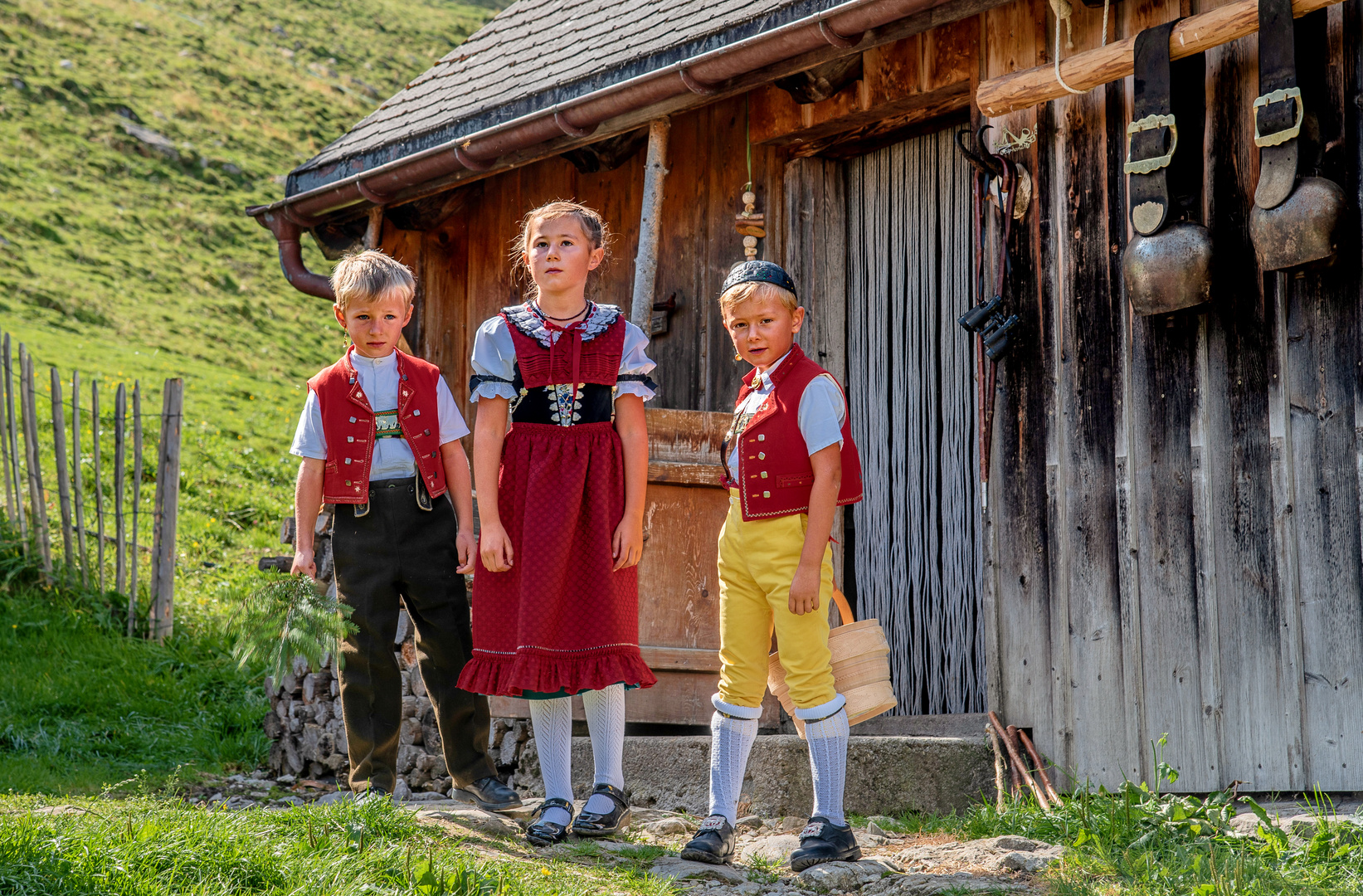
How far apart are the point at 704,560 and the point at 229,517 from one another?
6776 mm

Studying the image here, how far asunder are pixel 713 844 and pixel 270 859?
44.4 inches

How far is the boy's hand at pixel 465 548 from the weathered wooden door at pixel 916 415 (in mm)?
2351

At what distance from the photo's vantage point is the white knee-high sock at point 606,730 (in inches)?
142

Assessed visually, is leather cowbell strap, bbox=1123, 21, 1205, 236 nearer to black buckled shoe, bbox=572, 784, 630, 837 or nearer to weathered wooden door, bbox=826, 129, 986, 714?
weathered wooden door, bbox=826, 129, 986, 714

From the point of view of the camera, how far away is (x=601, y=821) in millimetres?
3504

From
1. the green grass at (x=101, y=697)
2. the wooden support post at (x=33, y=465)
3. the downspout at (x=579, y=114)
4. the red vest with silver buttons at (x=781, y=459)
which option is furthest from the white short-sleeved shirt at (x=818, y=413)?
the wooden support post at (x=33, y=465)

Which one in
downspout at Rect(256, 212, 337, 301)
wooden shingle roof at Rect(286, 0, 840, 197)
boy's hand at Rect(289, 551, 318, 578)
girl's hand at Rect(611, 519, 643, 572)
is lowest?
boy's hand at Rect(289, 551, 318, 578)

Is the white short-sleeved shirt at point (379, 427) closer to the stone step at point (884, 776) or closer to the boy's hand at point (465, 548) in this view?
the boy's hand at point (465, 548)

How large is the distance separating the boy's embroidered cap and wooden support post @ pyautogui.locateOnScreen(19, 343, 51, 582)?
5.48 metres

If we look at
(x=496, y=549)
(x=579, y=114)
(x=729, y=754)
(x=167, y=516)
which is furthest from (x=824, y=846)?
(x=167, y=516)

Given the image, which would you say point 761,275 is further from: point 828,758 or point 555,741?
point 555,741

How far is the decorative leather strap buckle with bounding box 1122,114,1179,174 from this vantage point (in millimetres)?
3855

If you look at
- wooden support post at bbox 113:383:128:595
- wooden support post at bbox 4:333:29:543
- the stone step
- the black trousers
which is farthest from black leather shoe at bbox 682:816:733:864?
wooden support post at bbox 4:333:29:543

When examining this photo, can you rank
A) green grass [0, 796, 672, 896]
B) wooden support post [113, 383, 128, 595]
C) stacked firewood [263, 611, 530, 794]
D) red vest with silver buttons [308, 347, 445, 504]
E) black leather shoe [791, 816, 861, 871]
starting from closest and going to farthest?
green grass [0, 796, 672, 896], black leather shoe [791, 816, 861, 871], red vest with silver buttons [308, 347, 445, 504], stacked firewood [263, 611, 530, 794], wooden support post [113, 383, 128, 595]
